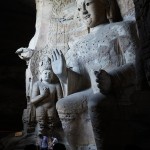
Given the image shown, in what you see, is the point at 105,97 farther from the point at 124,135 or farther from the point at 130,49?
the point at 130,49

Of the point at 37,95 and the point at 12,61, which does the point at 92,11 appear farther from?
the point at 12,61

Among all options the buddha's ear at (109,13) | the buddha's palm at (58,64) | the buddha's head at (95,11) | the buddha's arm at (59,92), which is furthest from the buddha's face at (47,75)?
the buddha's ear at (109,13)

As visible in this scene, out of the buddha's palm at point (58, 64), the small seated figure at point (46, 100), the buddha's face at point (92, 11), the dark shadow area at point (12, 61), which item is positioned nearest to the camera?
the buddha's palm at point (58, 64)

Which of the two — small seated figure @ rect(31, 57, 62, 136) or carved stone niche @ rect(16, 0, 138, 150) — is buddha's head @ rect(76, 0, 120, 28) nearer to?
carved stone niche @ rect(16, 0, 138, 150)

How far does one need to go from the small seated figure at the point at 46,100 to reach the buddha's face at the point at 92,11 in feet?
2.68

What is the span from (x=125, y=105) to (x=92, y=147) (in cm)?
68

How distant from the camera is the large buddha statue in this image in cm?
257

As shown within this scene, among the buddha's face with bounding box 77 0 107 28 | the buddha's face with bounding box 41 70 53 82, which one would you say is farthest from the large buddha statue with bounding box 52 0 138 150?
the buddha's face with bounding box 41 70 53 82

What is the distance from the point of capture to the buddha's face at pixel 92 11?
347cm

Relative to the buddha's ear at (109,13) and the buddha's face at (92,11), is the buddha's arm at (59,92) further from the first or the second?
the buddha's ear at (109,13)

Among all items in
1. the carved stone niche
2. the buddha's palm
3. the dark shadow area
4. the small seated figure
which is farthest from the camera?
the dark shadow area

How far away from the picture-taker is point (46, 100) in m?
3.68

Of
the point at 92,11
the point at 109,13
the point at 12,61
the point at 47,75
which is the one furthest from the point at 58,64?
the point at 12,61

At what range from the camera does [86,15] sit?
3486mm
